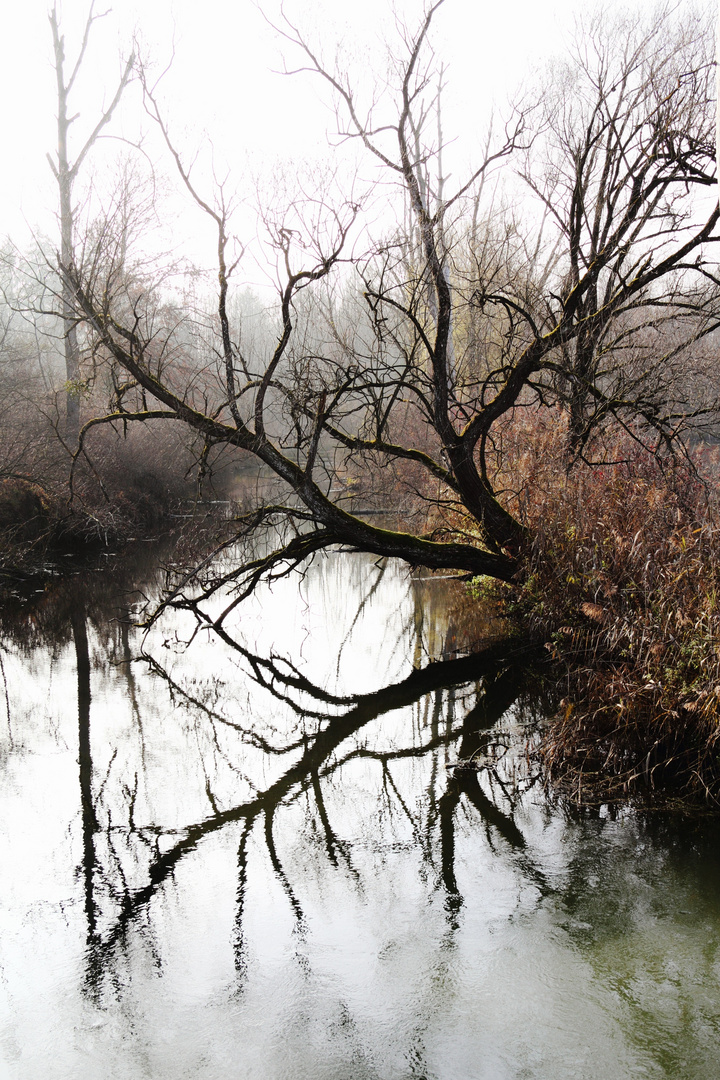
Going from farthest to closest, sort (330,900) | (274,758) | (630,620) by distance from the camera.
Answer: (274,758) → (630,620) → (330,900)

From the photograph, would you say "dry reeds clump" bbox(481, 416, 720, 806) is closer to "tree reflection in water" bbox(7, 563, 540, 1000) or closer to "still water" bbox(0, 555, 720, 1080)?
"still water" bbox(0, 555, 720, 1080)

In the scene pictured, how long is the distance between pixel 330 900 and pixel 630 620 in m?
3.08

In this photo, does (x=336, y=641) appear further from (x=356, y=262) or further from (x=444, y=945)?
(x=444, y=945)

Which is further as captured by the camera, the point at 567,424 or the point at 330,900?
the point at 567,424

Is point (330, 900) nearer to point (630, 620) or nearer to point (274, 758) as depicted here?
point (274, 758)

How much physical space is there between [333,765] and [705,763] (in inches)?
101

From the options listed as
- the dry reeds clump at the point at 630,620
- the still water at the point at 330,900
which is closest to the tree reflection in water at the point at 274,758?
the still water at the point at 330,900

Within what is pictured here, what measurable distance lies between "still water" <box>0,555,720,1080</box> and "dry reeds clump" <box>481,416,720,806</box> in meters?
0.39

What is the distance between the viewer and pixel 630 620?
20.0 ft

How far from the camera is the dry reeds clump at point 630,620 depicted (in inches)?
200

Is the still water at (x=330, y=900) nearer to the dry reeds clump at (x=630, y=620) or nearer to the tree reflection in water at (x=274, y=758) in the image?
the tree reflection in water at (x=274, y=758)

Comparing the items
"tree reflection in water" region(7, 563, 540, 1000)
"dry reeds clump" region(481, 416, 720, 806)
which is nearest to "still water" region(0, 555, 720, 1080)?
"tree reflection in water" region(7, 563, 540, 1000)

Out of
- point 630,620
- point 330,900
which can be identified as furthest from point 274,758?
point 630,620

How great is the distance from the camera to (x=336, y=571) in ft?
47.0
